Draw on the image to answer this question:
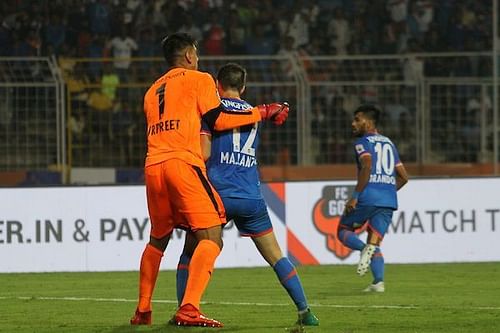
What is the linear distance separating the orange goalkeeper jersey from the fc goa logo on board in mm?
8862

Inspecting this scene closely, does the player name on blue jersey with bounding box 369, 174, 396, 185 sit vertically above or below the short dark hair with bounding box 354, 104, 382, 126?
below

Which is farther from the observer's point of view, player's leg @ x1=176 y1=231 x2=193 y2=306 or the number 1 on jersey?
player's leg @ x1=176 y1=231 x2=193 y2=306

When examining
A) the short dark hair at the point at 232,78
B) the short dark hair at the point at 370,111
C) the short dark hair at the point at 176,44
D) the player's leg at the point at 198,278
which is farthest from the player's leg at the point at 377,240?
→ the short dark hair at the point at 176,44

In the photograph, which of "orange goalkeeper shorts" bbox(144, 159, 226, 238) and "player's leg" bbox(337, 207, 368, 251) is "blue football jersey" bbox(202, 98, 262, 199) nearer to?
"orange goalkeeper shorts" bbox(144, 159, 226, 238)

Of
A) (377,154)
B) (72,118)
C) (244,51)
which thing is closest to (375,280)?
(377,154)

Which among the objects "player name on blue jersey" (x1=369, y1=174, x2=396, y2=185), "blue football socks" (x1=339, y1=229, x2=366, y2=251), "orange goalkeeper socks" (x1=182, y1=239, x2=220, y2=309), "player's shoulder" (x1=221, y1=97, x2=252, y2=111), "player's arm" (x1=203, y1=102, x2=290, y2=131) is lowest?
"blue football socks" (x1=339, y1=229, x2=366, y2=251)

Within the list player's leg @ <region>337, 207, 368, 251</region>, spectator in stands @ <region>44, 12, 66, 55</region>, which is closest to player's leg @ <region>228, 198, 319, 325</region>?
player's leg @ <region>337, 207, 368, 251</region>

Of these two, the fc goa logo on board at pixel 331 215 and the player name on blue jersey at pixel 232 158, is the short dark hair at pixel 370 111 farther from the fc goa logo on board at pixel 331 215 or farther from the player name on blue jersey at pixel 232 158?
the player name on blue jersey at pixel 232 158

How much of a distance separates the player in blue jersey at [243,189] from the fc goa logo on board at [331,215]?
833 cm

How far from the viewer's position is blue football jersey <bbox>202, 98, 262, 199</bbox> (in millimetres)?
10102

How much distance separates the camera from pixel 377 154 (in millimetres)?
14672

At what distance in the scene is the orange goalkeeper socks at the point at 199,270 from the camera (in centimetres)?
945

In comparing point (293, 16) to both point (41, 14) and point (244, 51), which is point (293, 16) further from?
point (41, 14)

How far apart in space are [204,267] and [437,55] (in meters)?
13.9
